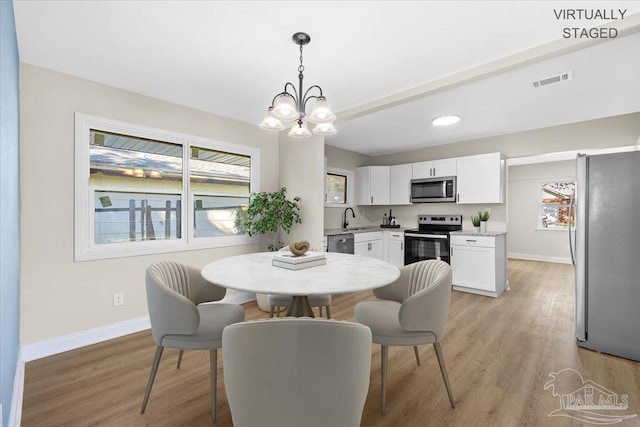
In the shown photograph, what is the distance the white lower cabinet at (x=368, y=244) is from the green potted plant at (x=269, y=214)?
1.17 meters

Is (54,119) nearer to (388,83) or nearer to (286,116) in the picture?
(286,116)

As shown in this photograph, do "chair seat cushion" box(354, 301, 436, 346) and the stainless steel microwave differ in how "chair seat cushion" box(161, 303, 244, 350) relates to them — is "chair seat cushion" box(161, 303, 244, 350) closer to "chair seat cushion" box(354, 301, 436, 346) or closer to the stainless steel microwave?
"chair seat cushion" box(354, 301, 436, 346)

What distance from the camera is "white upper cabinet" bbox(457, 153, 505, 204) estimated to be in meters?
4.16

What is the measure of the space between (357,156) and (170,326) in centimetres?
462

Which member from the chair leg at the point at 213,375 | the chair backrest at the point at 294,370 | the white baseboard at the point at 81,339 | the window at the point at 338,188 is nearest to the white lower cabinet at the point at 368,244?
the window at the point at 338,188

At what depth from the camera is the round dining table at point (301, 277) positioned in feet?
4.42

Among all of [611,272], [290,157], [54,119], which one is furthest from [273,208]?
[611,272]

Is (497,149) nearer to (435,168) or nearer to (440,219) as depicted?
(435,168)

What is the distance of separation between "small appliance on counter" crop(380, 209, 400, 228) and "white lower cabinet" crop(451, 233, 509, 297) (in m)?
1.33

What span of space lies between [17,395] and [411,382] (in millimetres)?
2514

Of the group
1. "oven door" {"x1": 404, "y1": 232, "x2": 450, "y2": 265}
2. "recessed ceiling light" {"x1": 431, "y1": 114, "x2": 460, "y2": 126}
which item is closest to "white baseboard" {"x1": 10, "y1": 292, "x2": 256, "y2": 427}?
"oven door" {"x1": 404, "y1": 232, "x2": 450, "y2": 265}

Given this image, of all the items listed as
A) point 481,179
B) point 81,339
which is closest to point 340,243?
point 481,179

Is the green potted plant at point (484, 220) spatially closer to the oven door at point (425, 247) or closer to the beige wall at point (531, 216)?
the oven door at point (425, 247)

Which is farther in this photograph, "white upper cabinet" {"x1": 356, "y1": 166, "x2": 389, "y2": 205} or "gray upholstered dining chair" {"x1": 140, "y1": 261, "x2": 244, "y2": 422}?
"white upper cabinet" {"x1": 356, "y1": 166, "x2": 389, "y2": 205}
